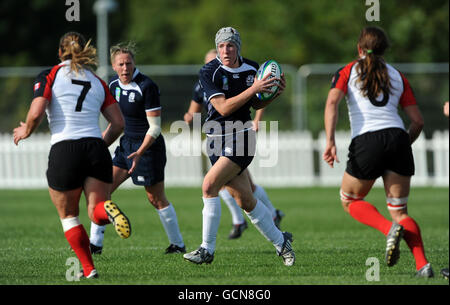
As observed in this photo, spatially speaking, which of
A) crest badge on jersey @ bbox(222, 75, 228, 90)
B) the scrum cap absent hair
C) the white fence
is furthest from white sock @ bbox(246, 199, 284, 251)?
the white fence

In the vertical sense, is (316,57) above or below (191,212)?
above

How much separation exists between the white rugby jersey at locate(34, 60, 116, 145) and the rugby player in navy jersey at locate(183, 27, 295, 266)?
123cm

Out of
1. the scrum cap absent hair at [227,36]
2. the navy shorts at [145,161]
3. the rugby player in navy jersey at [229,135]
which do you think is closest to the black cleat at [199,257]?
the rugby player in navy jersey at [229,135]

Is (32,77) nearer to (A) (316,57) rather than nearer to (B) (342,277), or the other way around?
(A) (316,57)

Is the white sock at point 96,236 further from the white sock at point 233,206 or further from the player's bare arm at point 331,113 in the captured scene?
the player's bare arm at point 331,113

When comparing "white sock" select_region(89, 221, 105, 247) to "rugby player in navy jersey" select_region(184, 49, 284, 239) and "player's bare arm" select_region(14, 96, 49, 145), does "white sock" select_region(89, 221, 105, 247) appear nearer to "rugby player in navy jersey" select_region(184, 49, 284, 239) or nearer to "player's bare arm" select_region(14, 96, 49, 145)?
"rugby player in navy jersey" select_region(184, 49, 284, 239)

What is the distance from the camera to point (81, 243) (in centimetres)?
641

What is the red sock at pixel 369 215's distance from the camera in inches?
254

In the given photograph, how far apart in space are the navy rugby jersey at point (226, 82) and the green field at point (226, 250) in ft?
4.72

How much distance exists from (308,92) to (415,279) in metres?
14.9

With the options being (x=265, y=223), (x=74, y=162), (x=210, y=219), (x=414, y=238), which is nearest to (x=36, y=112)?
(x=74, y=162)

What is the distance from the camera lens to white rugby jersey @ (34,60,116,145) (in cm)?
630
